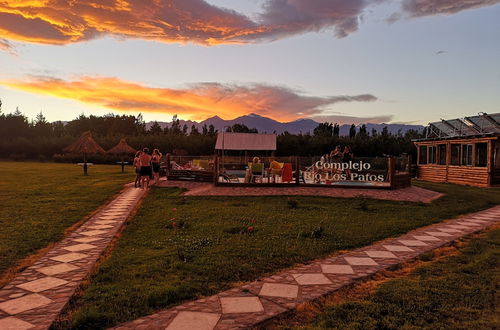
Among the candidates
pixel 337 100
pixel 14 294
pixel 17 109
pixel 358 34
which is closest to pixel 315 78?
pixel 358 34

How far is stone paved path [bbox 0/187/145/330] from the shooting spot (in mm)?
3066

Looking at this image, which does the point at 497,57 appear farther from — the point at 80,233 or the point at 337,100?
the point at 337,100

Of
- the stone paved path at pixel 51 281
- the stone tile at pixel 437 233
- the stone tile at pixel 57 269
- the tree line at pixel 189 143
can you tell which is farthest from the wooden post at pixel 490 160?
the stone tile at pixel 57 269

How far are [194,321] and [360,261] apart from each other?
2.89 meters

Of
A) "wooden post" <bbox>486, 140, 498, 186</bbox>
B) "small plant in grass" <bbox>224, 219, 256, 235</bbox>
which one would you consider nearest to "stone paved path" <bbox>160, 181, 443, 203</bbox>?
"small plant in grass" <bbox>224, 219, 256, 235</bbox>

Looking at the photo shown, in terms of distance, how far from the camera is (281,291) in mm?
3705

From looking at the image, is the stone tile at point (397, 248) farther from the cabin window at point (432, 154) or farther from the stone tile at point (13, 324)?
the cabin window at point (432, 154)

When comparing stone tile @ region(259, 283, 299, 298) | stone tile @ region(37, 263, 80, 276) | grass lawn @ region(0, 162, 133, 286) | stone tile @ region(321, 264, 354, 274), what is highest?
stone tile @ region(259, 283, 299, 298)

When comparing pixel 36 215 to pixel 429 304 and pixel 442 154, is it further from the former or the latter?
pixel 442 154

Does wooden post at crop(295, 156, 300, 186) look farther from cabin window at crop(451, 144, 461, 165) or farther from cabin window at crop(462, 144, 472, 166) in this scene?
cabin window at crop(451, 144, 461, 165)

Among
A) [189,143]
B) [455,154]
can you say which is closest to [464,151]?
[455,154]

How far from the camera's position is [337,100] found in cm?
4372

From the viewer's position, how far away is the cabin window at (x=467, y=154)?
20.1 meters

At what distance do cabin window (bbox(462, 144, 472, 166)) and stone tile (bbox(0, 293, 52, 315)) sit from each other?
2283 cm
